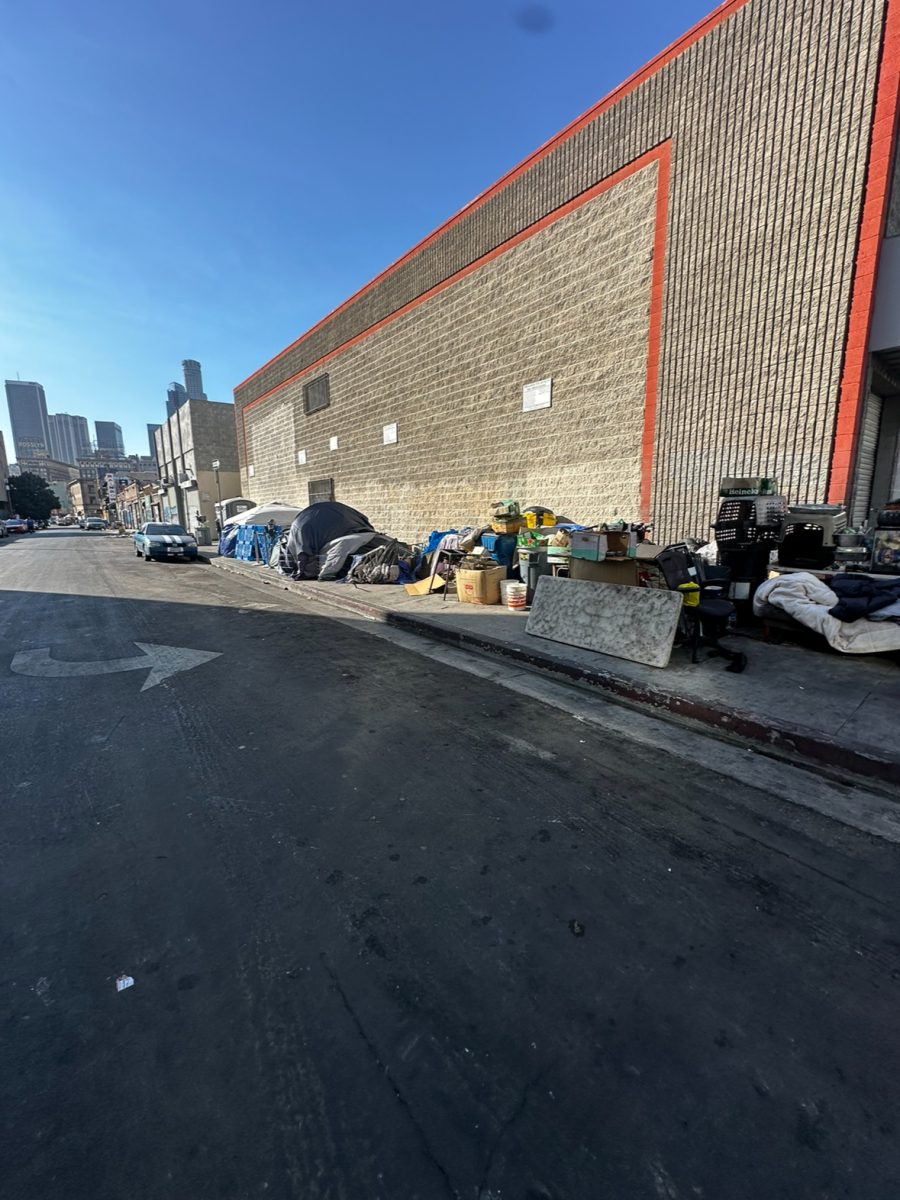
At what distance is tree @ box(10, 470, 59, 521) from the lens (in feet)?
255

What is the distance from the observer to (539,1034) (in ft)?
5.85

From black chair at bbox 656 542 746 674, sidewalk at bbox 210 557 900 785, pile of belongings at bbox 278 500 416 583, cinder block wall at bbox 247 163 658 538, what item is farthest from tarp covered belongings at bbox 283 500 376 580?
black chair at bbox 656 542 746 674

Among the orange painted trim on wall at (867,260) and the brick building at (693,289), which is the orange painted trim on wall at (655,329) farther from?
the orange painted trim on wall at (867,260)

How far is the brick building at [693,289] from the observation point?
24.0ft

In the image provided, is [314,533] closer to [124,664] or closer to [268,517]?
[268,517]

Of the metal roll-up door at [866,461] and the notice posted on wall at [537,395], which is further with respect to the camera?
the notice posted on wall at [537,395]

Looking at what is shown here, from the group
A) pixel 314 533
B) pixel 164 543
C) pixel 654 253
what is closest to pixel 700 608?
→ pixel 654 253

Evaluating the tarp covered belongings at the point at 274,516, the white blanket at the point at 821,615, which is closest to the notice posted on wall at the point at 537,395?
the white blanket at the point at 821,615

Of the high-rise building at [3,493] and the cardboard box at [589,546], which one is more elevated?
the high-rise building at [3,493]

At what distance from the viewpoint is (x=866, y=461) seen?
318 inches

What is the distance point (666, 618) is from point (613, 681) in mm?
1033

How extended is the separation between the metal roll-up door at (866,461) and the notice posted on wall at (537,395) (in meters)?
5.93

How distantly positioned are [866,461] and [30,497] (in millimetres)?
103263

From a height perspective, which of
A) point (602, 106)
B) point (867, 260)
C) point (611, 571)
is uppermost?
point (602, 106)
